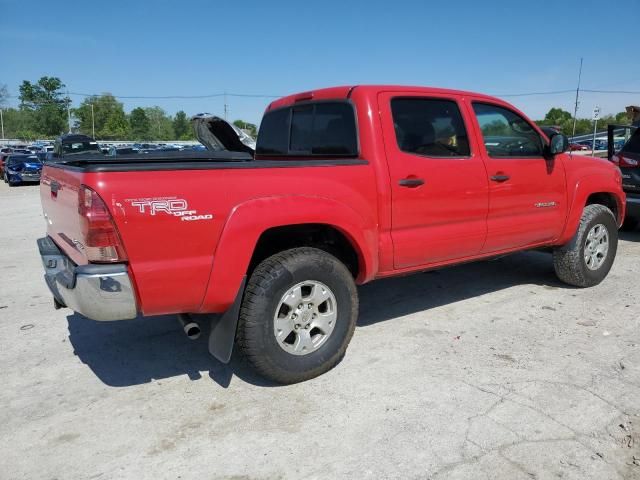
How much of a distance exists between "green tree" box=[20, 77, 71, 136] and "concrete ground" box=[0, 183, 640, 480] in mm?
118226

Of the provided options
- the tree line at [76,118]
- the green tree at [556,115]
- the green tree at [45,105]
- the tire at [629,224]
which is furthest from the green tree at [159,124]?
the tire at [629,224]

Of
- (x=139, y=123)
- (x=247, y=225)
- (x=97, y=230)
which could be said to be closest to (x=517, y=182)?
(x=247, y=225)

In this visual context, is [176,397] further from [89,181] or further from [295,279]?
[89,181]

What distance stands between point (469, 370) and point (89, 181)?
2.65 meters

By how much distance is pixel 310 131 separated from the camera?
4191 millimetres

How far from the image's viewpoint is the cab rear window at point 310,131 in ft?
12.3

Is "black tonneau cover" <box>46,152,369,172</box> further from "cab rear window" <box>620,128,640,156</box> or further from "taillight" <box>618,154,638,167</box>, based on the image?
"cab rear window" <box>620,128,640,156</box>

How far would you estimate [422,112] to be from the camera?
393 centimetres

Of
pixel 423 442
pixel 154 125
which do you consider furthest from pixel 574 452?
pixel 154 125

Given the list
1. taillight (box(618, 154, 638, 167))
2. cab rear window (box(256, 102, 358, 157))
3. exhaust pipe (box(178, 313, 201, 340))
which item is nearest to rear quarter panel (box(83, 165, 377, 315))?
exhaust pipe (box(178, 313, 201, 340))

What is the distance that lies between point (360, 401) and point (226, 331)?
36.1 inches

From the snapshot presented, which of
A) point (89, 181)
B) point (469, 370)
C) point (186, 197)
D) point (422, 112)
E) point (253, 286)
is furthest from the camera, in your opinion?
point (422, 112)

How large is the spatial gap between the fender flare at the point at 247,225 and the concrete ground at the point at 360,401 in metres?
0.72

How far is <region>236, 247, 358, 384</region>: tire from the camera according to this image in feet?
10.1
